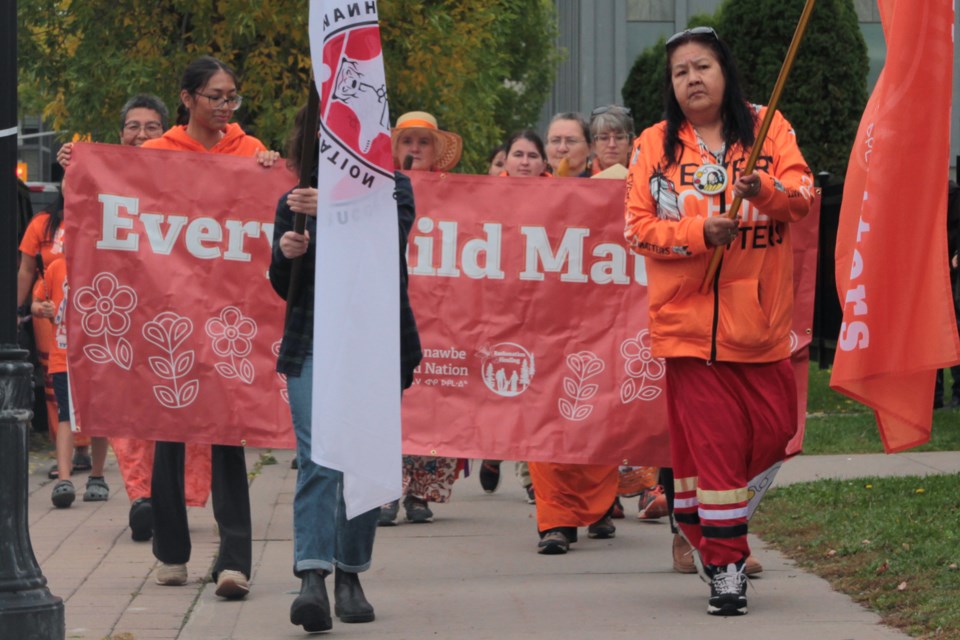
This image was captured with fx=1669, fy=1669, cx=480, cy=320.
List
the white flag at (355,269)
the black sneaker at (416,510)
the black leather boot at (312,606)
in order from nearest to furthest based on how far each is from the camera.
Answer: the white flag at (355,269), the black leather boot at (312,606), the black sneaker at (416,510)

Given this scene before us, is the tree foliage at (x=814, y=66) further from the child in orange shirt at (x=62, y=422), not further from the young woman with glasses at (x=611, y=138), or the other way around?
the young woman with glasses at (x=611, y=138)

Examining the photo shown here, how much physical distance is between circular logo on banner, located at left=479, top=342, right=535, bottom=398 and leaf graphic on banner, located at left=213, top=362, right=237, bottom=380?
1163 mm

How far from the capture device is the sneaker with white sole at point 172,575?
710 centimetres

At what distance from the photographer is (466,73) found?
18.7m

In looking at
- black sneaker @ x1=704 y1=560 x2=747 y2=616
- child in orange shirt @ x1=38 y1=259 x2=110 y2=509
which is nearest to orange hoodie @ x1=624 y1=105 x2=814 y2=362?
black sneaker @ x1=704 y1=560 x2=747 y2=616

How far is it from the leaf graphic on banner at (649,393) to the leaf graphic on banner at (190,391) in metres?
2.02

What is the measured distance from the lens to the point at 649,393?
772cm

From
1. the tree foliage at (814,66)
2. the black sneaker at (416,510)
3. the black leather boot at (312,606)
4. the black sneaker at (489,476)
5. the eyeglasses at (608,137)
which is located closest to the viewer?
the black leather boot at (312,606)

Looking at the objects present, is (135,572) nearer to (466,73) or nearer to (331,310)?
(331,310)

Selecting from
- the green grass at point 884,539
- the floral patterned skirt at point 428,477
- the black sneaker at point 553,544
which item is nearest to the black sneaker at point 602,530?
the black sneaker at point 553,544

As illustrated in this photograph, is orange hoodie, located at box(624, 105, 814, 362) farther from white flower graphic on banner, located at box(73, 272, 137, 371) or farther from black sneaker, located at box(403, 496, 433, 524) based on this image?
black sneaker, located at box(403, 496, 433, 524)

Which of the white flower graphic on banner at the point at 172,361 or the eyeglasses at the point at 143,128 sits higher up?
the eyeglasses at the point at 143,128

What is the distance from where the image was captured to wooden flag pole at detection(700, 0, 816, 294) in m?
5.84

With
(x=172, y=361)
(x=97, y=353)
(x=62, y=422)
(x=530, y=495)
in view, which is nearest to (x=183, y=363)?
(x=172, y=361)
